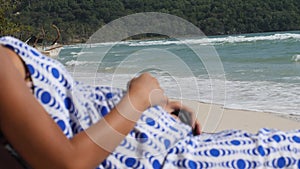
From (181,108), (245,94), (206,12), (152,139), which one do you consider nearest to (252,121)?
(245,94)

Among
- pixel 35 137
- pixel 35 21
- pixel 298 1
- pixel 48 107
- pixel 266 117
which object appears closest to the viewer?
pixel 35 137

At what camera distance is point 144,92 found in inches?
43.6

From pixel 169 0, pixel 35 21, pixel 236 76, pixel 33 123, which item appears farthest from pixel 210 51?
pixel 169 0

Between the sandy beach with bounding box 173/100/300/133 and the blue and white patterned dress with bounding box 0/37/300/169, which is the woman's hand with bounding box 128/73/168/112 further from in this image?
the sandy beach with bounding box 173/100/300/133

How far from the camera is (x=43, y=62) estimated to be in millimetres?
1038

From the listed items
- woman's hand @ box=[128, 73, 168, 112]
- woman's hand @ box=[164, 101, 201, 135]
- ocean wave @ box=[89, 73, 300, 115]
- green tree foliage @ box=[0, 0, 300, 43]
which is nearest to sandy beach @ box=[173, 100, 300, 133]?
ocean wave @ box=[89, 73, 300, 115]

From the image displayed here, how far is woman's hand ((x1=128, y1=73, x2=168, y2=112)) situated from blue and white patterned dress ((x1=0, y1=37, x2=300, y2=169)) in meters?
0.03

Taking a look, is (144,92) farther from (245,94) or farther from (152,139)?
(245,94)

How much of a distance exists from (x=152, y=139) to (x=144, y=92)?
0.11m

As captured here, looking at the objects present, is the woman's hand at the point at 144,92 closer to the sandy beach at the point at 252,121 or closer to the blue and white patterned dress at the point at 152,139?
the blue and white patterned dress at the point at 152,139

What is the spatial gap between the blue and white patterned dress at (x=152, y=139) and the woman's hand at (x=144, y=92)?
0.03 m

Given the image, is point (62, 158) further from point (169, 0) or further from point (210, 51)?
point (169, 0)

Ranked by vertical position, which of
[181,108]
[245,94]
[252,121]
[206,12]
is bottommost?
[252,121]

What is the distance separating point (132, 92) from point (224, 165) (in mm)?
275
